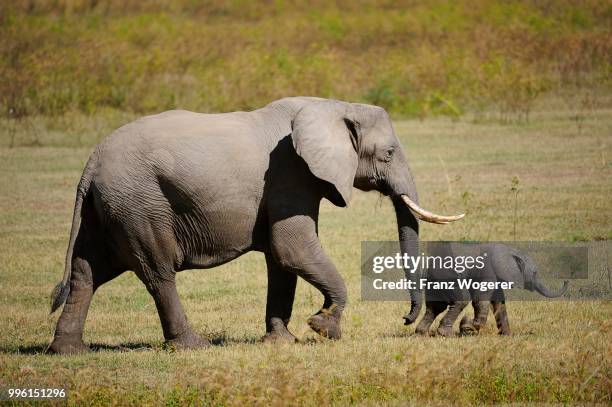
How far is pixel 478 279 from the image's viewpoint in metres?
10.5

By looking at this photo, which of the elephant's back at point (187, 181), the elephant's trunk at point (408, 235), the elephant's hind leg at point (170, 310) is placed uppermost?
the elephant's back at point (187, 181)

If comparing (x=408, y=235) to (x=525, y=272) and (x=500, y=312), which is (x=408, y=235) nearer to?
(x=500, y=312)

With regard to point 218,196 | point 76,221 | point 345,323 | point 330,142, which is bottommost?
point 345,323

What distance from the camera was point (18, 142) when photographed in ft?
84.7

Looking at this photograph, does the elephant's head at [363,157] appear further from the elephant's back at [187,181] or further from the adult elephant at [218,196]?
the elephant's back at [187,181]

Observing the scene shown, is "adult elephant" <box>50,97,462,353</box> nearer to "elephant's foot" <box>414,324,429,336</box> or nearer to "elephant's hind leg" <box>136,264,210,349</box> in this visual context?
"elephant's hind leg" <box>136,264,210,349</box>

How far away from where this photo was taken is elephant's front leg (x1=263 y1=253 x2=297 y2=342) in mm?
10578

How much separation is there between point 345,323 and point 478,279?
1.75 meters

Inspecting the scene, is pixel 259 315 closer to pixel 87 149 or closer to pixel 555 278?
pixel 555 278

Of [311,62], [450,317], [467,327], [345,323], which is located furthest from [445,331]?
[311,62]

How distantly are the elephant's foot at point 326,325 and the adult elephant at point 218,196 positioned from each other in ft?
0.04

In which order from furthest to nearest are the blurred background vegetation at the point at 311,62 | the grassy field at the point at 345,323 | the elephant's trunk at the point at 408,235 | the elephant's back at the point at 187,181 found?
the blurred background vegetation at the point at 311,62 < the elephant's trunk at the point at 408,235 < the elephant's back at the point at 187,181 < the grassy field at the point at 345,323

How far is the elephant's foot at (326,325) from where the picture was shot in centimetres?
1021

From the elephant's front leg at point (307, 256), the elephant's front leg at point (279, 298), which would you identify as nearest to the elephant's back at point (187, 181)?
the elephant's front leg at point (307, 256)
